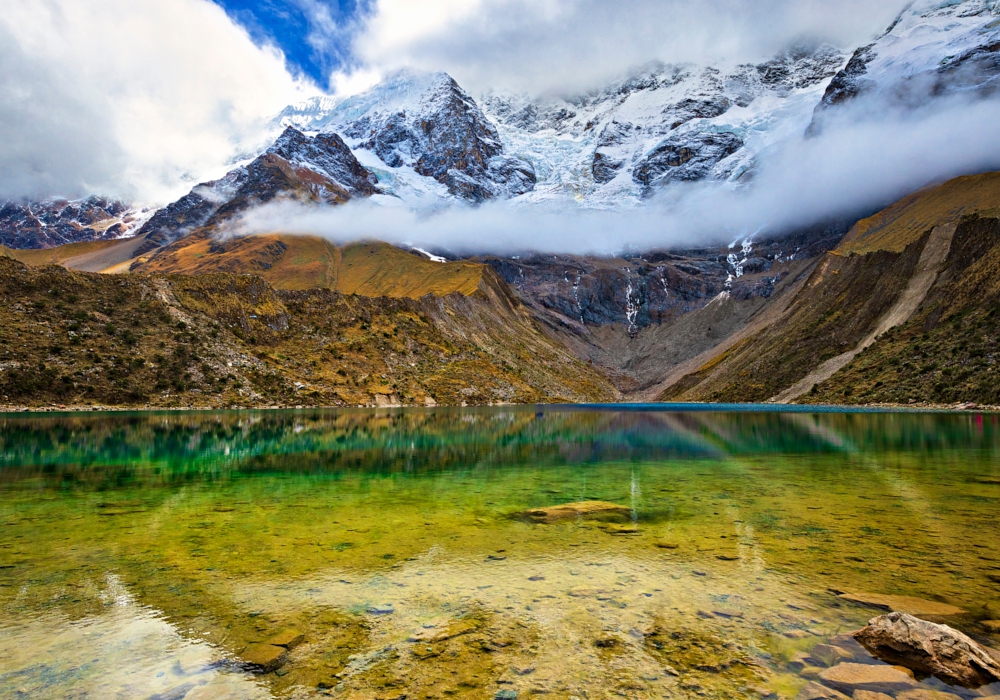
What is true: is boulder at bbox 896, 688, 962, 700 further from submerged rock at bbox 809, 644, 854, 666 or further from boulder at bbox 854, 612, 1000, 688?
submerged rock at bbox 809, 644, 854, 666

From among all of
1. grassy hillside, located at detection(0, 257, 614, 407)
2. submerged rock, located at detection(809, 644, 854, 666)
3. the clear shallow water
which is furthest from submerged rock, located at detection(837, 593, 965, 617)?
grassy hillside, located at detection(0, 257, 614, 407)

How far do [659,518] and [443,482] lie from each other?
11.6 m

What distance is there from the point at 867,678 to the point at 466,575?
313 inches

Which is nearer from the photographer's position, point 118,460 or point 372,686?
point 372,686

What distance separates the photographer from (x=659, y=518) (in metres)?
18.5

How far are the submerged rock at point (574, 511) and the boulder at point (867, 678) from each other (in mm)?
10585

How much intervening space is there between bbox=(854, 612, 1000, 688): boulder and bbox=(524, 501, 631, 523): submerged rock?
1042 centimetres

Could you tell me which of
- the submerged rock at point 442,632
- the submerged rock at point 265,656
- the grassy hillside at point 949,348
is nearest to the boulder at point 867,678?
the submerged rock at point 442,632

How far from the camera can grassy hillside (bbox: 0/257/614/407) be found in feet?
270

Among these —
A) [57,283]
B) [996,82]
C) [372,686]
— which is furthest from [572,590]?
[996,82]

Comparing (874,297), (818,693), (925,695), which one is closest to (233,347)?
(818,693)

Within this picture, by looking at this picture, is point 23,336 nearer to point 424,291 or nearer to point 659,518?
point 659,518

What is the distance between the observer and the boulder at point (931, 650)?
764 cm

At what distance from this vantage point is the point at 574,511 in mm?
19375
